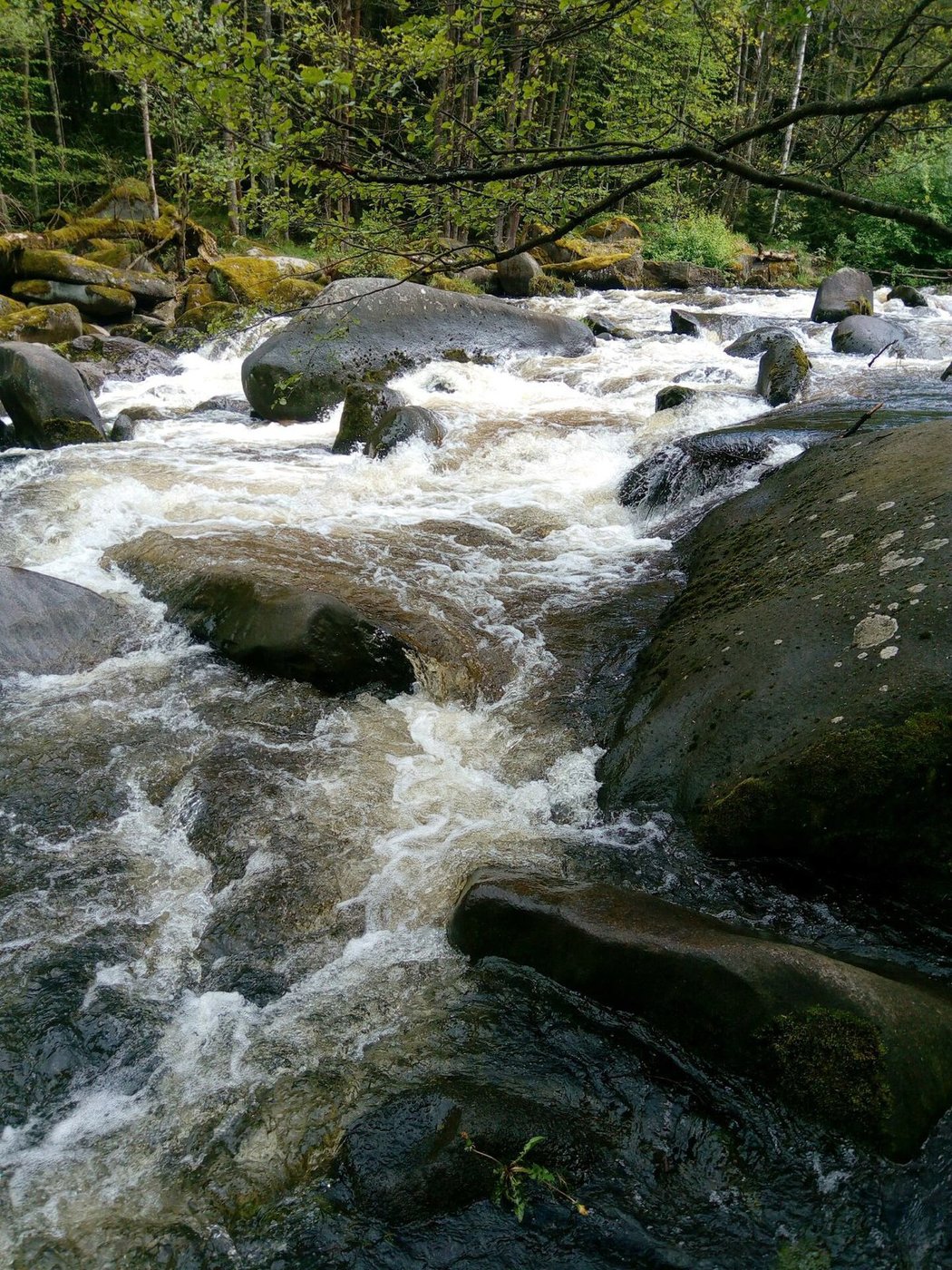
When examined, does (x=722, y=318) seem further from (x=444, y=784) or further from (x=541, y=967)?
(x=541, y=967)

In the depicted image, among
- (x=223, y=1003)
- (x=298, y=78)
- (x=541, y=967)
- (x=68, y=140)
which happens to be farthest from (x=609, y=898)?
(x=68, y=140)

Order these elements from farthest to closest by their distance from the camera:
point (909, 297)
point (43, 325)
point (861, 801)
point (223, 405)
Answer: point (909, 297), point (43, 325), point (223, 405), point (861, 801)

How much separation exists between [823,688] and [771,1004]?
1.63 m

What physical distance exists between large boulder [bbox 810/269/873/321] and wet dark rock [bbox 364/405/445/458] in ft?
36.1

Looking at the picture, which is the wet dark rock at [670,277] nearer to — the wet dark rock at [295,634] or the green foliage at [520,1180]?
the wet dark rock at [295,634]

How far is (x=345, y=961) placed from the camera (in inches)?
141

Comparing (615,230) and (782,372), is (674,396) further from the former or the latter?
(615,230)

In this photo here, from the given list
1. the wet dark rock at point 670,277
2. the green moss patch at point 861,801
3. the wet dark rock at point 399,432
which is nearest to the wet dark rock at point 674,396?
the wet dark rock at point 399,432

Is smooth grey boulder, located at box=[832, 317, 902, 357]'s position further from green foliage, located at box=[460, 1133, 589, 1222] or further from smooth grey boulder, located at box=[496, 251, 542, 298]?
green foliage, located at box=[460, 1133, 589, 1222]

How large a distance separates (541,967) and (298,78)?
11.5 ft

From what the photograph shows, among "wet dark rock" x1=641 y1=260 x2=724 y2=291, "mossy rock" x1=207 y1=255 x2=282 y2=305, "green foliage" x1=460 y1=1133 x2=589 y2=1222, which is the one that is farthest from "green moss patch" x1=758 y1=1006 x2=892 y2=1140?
"wet dark rock" x1=641 y1=260 x2=724 y2=291

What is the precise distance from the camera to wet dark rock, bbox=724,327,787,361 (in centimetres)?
1360

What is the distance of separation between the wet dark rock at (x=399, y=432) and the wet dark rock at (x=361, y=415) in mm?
107

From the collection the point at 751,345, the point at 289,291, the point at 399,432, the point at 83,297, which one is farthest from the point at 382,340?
the point at 83,297
